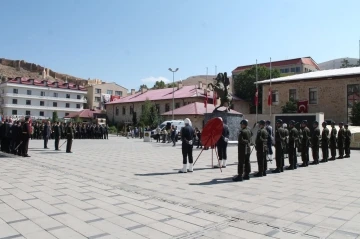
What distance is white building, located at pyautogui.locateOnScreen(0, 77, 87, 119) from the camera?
74438mm

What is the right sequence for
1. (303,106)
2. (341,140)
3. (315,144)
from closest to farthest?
(315,144) < (341,140) < (303,106)

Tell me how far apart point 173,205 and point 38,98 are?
79.6 meters

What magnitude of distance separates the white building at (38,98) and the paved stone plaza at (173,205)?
69813 mm

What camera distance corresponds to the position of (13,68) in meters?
130

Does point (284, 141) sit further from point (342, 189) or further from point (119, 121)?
point (119, 121)

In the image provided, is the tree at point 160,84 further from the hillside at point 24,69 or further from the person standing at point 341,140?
the person standing at point 341,140

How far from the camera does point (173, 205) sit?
6539 mm

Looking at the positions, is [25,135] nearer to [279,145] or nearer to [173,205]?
[173,205]

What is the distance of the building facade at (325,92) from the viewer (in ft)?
113

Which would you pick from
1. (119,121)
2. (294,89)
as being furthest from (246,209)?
Result: (119,121)

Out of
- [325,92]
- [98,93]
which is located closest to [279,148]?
[325,92]

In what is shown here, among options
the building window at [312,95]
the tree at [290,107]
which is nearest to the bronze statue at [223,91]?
the tree at [290,107]

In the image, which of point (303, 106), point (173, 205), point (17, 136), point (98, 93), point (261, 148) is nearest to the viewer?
point (173, 205)

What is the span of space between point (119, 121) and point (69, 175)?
192 feet
